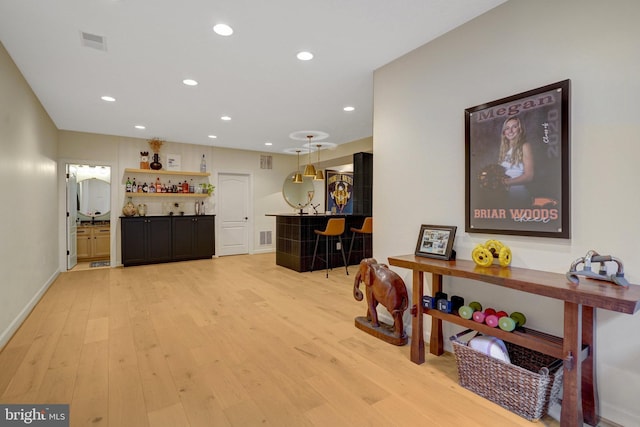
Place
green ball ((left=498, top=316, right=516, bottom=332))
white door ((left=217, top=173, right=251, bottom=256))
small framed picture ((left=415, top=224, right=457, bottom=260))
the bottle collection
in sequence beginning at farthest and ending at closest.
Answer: white door ((left=217, top=173, right=251, bottom=256)), the bottle collection, small framed picture ((left=415, top=224, right=457, bottom=260)), green ball ((left=498, top=316, right=516, bottom=332))

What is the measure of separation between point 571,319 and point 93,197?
8.64 m

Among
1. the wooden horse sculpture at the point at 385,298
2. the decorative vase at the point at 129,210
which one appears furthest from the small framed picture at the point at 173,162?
the wooden horse sculpture at the point at 385,298

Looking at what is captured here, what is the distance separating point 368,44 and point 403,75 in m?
0.43

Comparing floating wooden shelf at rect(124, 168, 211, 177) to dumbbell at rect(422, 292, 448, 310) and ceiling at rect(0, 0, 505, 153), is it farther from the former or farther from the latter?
dumbbell at rect(422, 292, 448, 310)

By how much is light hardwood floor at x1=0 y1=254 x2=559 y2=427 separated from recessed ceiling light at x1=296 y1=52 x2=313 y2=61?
2.54 meters

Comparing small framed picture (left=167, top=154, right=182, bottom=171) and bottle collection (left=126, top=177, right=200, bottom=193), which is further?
small framed picture (left=167, top=154, right=182, bottom=171)

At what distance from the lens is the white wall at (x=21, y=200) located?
2611mm

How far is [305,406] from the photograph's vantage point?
1752mm

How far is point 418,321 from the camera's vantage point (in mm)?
2219

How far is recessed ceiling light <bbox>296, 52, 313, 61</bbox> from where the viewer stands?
275 centimetres

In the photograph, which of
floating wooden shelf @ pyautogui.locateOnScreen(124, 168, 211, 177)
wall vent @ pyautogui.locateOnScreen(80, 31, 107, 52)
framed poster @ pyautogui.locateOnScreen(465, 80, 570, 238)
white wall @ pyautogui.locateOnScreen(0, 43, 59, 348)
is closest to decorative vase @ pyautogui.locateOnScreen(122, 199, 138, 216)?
floating wooden shelf @ pyautogui.locateOnScreen(124, 168, 211, 177)

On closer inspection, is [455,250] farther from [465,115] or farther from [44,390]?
[44,390]

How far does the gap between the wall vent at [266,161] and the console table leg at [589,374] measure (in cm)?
689
